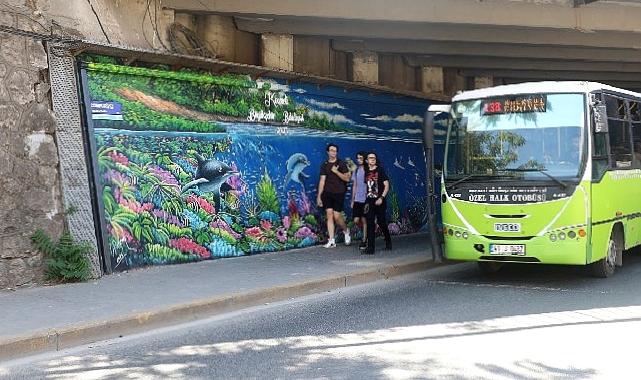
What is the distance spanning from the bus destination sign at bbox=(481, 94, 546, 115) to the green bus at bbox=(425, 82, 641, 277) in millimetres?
14

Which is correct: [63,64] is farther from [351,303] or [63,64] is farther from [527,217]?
[527,217]

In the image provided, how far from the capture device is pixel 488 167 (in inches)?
377

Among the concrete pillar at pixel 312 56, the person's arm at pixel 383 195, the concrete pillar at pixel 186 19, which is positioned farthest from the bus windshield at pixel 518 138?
the concrete pillar at pixel 186 19

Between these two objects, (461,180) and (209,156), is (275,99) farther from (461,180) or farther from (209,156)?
(461,180)

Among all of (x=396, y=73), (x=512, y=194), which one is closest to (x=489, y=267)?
(x=512, y=194)

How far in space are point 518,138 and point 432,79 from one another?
863 cm

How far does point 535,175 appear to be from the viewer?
920 centimetres

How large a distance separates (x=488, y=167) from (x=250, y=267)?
3869 millimetres

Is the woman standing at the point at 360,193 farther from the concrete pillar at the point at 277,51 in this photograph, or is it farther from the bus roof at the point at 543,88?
the bus roof at the point at 543,88

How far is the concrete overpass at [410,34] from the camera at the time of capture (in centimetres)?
1159

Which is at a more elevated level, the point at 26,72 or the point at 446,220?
the point at 26,72

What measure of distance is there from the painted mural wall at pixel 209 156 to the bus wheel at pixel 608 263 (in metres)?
5.36

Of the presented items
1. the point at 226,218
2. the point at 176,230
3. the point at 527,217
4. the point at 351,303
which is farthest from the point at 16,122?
the point at 527,217

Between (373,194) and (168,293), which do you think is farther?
(373,194)
